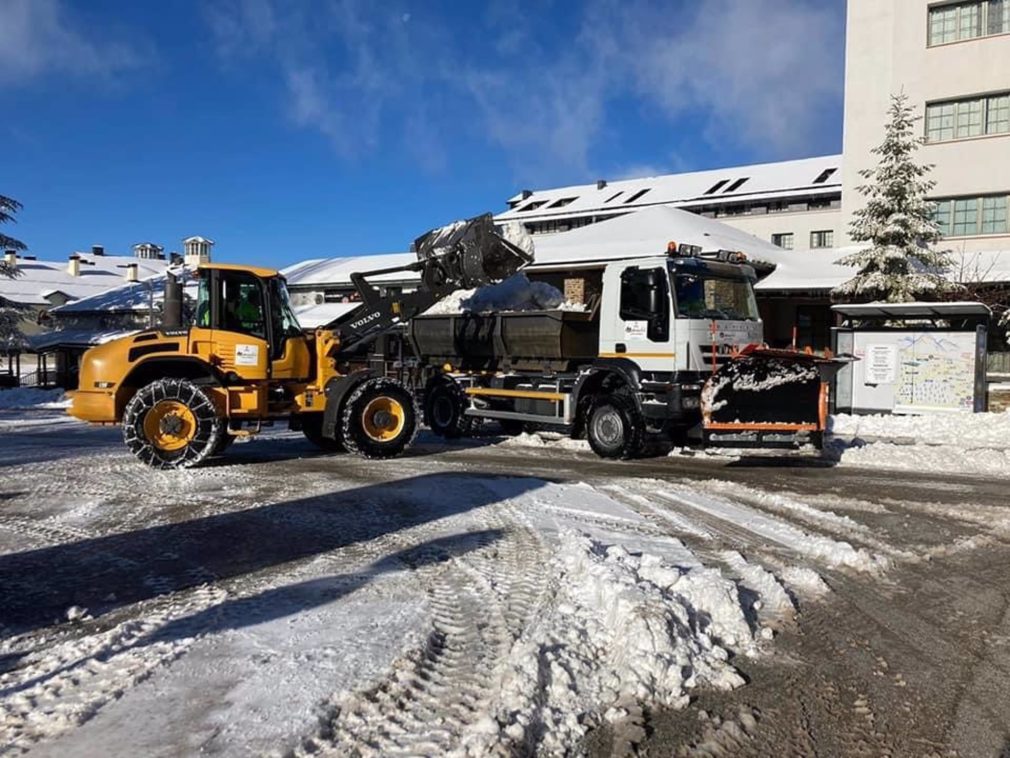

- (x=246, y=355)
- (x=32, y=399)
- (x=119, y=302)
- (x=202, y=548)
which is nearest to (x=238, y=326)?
(x=246, y=355)

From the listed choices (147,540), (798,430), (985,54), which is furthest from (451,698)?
(985,54)

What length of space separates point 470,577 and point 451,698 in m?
1.92

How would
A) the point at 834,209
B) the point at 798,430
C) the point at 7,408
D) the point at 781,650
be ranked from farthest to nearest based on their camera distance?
the point at 834,209, the point at 7,408, the point at 798,430, the point at 781,650

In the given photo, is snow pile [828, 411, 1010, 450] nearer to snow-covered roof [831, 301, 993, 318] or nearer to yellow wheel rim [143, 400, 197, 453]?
snow-covered roof [831, 301, 993, 318]

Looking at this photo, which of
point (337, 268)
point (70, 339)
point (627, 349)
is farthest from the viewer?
point (337, 268)

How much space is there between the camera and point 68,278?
206 ft

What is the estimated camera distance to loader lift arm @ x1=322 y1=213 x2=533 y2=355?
13.1 metres

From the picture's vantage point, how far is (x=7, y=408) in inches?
1024

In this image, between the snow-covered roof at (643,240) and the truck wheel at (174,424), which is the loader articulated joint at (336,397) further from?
the snow-covered roof at (643,240)

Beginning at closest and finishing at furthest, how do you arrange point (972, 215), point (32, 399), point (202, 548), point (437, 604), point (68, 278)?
point (437, 604)
point (202, 548)
point (972, 215)
point (32, 399)
point (68, 278)

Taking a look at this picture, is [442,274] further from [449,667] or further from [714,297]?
[449,667]

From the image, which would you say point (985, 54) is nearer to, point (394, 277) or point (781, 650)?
point (394, 277)

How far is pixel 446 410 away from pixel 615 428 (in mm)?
4312

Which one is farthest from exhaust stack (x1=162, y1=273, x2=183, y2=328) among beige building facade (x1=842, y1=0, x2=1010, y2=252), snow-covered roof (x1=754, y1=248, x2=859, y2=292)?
beige building facade (x1=842, y1=0, x2=1010, y2=252)
